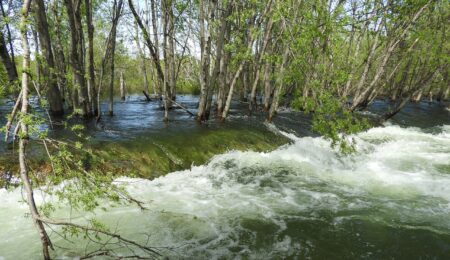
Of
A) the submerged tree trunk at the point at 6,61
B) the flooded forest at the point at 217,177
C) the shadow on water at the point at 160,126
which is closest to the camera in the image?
the flooded forest at the point at 217,177

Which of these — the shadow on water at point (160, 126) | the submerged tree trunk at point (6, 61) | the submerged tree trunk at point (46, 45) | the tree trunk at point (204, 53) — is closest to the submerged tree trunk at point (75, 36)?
the submerged tree trunk at point (46, 45)

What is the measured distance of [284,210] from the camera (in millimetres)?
8656

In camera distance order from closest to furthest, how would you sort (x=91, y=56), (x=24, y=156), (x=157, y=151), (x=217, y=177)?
1. (x=24, y=156)
2. (x=217, y=177)
3. (x=157, y=151)
4. (x=91, y=56)

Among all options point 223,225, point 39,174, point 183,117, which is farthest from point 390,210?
point 183,117

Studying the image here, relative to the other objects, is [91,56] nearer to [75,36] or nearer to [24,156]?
[75,36]

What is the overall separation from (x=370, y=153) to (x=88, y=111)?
42.0ft

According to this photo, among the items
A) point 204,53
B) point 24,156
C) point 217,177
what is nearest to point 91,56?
point 204,53

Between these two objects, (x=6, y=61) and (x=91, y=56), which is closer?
(x=6, y=61)

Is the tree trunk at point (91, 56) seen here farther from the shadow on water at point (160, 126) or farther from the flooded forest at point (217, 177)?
the shadow on water at point (160, 126)

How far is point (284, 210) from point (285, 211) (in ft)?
0.21

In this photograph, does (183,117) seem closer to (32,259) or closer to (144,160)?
(144,160)

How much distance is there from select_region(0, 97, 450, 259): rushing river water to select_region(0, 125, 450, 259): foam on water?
25mm

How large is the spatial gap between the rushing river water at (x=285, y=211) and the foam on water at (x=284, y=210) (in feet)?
0.08

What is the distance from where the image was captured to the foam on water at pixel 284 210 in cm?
688
